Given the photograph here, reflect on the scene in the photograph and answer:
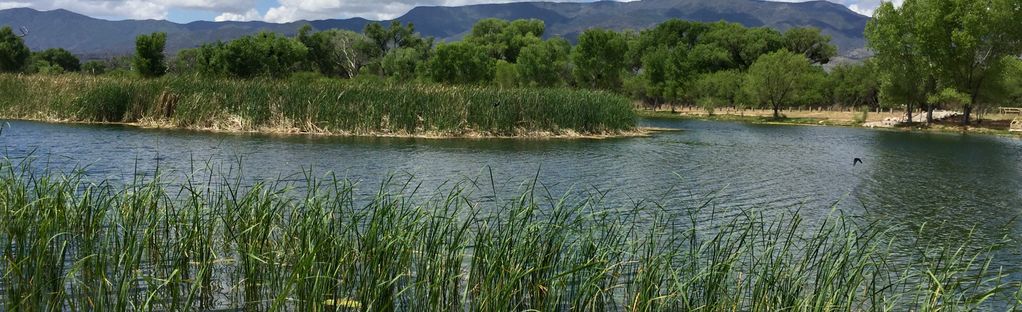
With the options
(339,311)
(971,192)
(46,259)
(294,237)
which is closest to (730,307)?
(339,311)

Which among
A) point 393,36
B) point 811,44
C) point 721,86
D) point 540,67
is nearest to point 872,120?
point 721,86

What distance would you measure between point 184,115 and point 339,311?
28495mm

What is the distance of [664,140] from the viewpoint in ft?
127

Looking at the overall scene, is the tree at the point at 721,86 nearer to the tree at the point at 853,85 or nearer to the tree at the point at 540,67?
the tree at the point at 853,85

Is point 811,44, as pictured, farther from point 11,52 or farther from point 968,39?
point 11,52

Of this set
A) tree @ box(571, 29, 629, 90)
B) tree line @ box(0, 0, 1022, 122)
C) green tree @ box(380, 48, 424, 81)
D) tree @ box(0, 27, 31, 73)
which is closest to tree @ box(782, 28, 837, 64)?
tree line @ box(0, 0, 1022, 122)

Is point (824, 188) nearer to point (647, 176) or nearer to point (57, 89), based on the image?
point (647, 176)

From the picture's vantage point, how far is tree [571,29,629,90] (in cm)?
8875

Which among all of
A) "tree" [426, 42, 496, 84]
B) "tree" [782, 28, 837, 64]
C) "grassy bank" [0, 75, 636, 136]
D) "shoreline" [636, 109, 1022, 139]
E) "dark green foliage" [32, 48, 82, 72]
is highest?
"tree" [782, 28, 837, 64]

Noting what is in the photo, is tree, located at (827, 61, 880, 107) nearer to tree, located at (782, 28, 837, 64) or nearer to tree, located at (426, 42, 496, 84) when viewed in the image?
tree, located at (782, 28, 837, 64)

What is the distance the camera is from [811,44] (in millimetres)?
113812

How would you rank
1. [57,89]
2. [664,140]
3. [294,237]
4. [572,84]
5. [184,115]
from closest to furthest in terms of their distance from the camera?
[294,237]
[184,115]
[57,89]
[664,140]
[572,84]

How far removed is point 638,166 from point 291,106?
15263mm

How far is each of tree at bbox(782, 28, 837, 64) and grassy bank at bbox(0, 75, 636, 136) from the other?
85.5 metres
